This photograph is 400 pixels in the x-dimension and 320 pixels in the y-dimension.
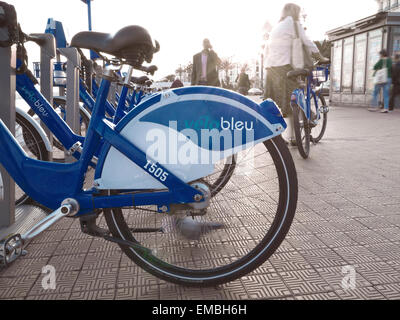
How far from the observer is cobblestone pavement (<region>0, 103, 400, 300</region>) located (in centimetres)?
212

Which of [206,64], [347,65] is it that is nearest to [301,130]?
[206,64]

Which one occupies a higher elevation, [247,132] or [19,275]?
[247,132]

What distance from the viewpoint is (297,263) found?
96.0 inches

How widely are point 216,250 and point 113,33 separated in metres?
1.50

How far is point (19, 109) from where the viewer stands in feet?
10.1

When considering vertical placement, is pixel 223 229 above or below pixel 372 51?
below

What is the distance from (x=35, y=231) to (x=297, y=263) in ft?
5.07

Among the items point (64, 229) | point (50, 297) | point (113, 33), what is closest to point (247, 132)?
point (113, 33)

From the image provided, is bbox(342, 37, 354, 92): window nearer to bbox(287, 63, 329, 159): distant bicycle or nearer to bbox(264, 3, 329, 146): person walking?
bbox(287, 63, 329, 159): distant bicycle

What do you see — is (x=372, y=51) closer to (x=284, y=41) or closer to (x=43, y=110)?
(x=284, y=41)

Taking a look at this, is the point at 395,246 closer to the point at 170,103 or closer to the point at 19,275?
the point at 170,103

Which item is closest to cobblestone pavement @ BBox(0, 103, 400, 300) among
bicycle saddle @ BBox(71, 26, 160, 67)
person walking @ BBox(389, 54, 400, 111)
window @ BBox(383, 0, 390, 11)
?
bicycle saddle @ BBox(71, 26, 160, 67)

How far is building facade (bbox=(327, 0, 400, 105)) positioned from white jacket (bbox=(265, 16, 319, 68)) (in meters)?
11.0

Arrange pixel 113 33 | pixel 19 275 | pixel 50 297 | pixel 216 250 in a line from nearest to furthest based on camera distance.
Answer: pixel 113 33 < pixel 50 297 < pixel 19 275 < pixel 216 250
